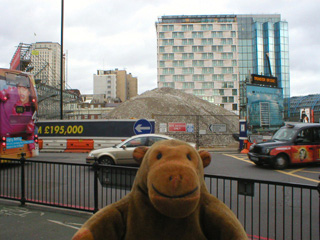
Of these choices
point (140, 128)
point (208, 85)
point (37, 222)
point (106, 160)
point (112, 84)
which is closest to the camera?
point (37, 222)

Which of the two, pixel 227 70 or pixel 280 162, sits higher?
pixel 227 70

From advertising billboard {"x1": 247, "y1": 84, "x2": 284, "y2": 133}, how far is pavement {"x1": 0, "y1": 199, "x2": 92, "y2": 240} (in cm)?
1847

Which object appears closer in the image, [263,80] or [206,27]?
[263,80]

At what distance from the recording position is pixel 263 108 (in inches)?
883

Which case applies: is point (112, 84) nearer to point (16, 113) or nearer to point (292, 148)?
point (16, 113)

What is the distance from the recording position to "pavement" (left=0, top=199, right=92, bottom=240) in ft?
14.4

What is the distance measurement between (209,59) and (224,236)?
309 ft

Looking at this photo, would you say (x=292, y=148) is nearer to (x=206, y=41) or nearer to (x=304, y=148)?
(x=304, y=148)

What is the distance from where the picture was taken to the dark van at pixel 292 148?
37.3ft

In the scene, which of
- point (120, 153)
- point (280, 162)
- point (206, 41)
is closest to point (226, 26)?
point (206, 41)

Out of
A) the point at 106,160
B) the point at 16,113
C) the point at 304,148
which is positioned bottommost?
the point at 106,160

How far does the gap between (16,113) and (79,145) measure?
25.8ft

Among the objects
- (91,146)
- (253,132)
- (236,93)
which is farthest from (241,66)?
(91,146)

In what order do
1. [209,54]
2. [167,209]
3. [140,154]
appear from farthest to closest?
[209,54], [140,154], [167,209]
